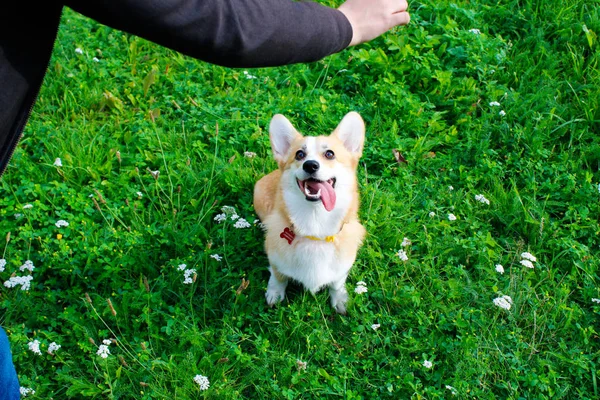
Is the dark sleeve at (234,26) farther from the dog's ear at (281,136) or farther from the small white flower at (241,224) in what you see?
the small white flower at (241,224)

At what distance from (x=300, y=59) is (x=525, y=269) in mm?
2295

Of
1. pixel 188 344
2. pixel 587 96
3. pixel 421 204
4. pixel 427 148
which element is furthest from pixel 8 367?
pixel 587 96

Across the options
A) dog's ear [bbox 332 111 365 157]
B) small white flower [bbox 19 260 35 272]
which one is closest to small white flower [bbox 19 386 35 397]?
small white flower [bbox 19 260 35 272]

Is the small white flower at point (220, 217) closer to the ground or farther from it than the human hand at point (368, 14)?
closer to the ground

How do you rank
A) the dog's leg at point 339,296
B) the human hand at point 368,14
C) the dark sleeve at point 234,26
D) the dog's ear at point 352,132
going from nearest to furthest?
the dark sleeve at point 234,26
the human hand at point 368,14
the dog's ear at point 352,132
the dog's leg at point 339,296

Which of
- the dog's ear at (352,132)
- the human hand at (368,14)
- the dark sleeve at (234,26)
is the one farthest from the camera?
the dog's ear at (352,132)

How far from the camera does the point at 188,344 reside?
2.86 meters

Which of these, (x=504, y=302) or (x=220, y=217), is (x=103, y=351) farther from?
(x=504, y=302)

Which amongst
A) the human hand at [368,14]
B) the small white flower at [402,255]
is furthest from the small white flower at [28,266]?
the human hand at [368,14]

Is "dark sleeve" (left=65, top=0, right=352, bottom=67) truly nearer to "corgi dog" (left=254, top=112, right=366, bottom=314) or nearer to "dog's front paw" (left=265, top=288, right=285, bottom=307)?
"corgi dog" (left=254, top=112, right=366, bottom=314)

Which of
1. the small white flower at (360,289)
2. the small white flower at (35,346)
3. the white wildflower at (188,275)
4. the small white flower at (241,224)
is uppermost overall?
the small white flower at (241,224)

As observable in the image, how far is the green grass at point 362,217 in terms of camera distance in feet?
8.95

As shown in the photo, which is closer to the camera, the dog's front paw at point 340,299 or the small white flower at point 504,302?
the small white flower at point 504,302

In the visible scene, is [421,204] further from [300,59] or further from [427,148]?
[300,59]
